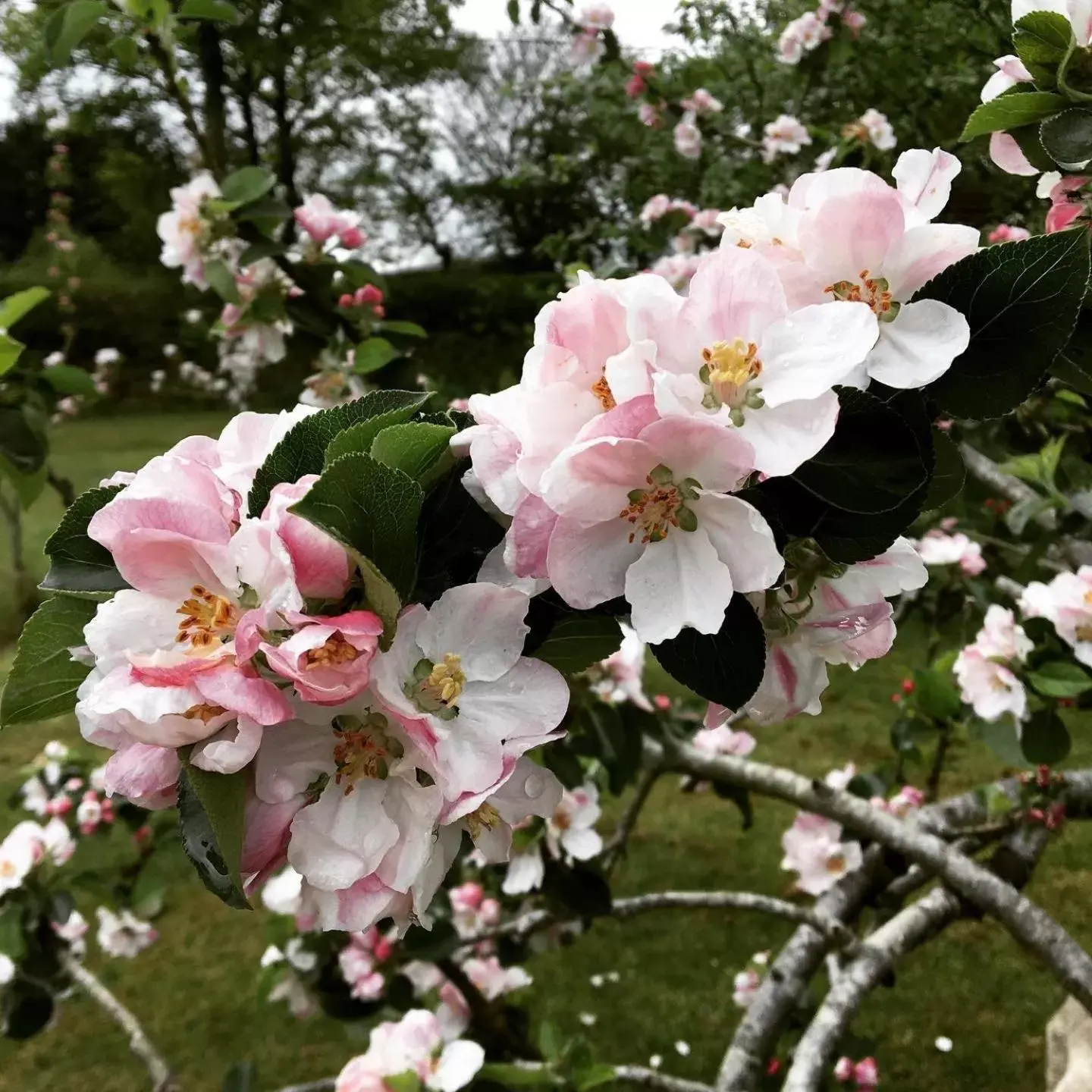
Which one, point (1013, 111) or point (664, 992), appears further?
point (664, 992)

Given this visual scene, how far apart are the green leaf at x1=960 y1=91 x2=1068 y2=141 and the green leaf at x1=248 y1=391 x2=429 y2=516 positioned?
0.42 m

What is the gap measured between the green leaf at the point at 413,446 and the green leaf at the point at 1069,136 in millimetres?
419

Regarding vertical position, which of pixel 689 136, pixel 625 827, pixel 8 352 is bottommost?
pixel 625 827

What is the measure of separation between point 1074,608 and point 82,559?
133cm

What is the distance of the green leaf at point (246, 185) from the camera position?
162 centimetres

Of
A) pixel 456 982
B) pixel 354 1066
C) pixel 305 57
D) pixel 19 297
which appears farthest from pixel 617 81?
pixel 305 57

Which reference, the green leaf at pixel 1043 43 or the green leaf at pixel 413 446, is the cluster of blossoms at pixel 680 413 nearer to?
the green leaf at pixel 413 446

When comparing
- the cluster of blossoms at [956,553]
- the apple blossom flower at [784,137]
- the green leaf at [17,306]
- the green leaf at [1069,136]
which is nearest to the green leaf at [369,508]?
the green leaf at [1069,136]

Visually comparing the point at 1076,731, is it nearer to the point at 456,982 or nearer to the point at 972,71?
the point at 972,71

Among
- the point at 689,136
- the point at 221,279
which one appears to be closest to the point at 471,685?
the point at 221,279

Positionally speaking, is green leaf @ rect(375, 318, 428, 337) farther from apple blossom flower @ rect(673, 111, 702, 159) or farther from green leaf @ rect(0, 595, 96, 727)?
apple blossom flower @ rect(673, 111, 702, 159)

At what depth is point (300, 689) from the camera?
37cm

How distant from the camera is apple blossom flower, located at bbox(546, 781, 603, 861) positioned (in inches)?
70.7

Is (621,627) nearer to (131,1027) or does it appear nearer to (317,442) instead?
(317,442)
